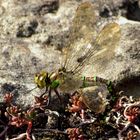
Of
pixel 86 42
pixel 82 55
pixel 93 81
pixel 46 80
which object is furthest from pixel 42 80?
pixel 86 42

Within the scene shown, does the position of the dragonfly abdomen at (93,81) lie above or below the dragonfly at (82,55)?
below

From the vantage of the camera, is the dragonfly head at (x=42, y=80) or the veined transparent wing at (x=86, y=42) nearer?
the dragonfly head at (x=42, y=80)

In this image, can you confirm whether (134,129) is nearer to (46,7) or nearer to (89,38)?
(89,38)

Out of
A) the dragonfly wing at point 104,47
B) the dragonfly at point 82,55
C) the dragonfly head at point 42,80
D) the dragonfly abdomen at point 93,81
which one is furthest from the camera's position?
the dragonfly wing at point 104,47

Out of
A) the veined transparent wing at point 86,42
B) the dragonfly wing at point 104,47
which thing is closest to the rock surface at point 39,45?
the dragonfly wing at point 104,47

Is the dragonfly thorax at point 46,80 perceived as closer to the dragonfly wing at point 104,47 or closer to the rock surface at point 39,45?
the rock surface at point 39,45
